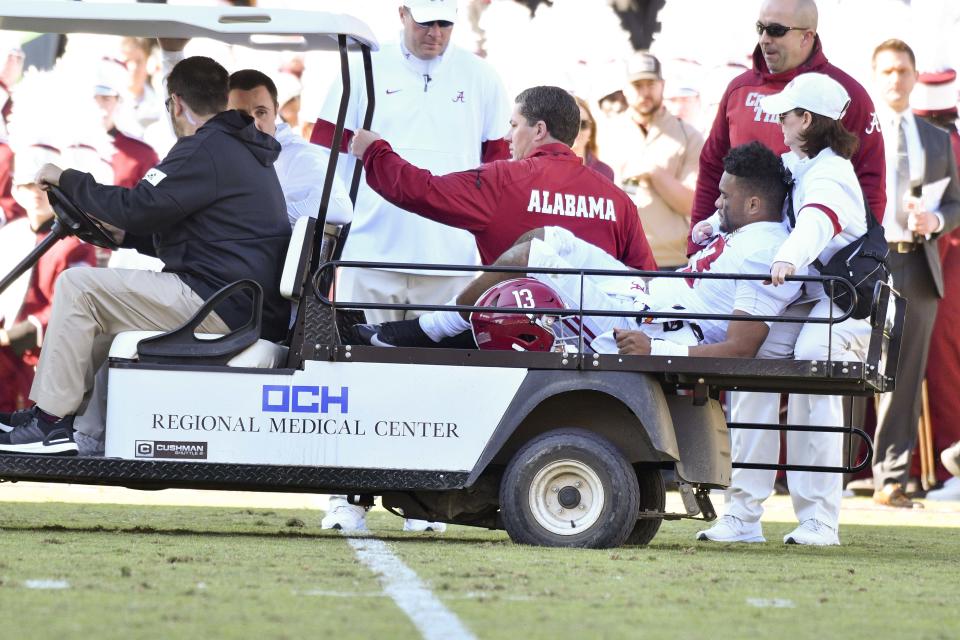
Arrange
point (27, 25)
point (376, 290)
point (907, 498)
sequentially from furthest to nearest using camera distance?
point (907, 498)
point (376, 290)
point (27, 25)

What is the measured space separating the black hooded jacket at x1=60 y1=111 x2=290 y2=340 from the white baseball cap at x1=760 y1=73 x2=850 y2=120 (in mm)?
2105

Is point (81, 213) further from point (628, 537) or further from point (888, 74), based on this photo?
point (888, 74)

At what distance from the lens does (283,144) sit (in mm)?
8445

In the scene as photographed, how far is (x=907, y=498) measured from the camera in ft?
37.9

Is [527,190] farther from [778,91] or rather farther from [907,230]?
[907,230]

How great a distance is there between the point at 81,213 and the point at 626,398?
7.27 feet

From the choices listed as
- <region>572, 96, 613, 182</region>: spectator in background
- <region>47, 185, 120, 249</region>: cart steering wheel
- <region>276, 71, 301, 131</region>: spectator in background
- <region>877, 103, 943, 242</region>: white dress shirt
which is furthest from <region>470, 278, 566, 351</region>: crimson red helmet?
<region>276, 71, 301, 131</region>: spectator in background

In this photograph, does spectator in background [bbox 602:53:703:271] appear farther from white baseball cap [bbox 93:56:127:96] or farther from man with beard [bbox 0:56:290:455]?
man with beard [bbox 0:56:290:455]

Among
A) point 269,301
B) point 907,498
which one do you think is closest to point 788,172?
point 269,301

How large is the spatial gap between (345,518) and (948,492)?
5390 mm

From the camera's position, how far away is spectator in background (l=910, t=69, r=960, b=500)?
12.2 meters

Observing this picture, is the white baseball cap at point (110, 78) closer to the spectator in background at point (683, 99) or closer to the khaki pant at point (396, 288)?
the spectator in background at point (683, 99)

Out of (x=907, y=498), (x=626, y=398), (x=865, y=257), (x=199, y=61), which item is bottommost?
(x=907, y=498)

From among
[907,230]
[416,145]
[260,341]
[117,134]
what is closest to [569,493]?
[260,341]
